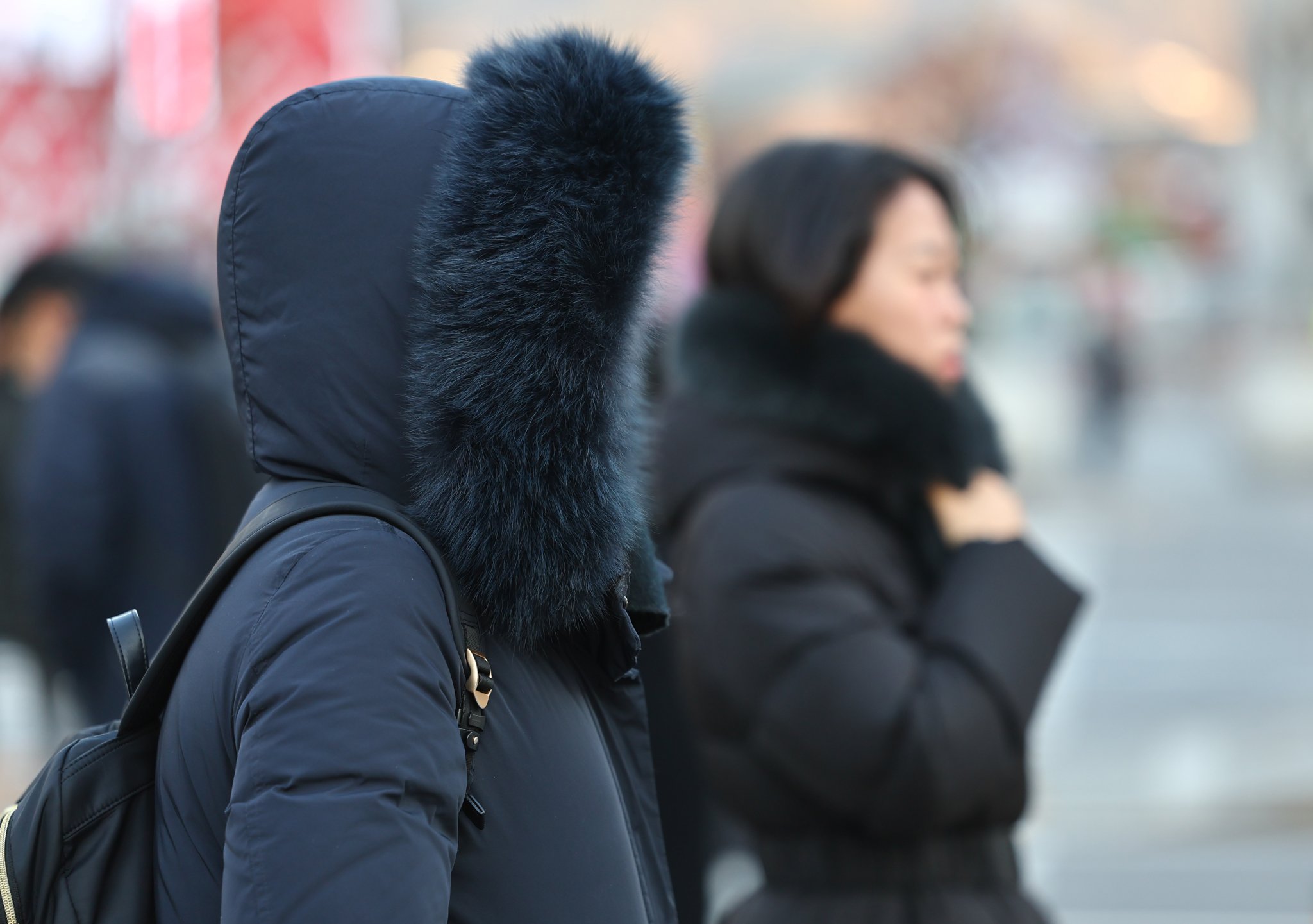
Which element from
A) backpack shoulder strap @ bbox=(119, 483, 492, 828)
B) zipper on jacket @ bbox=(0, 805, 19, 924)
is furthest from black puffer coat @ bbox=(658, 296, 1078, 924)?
zipper on jacket @ bbox=(0, 805, 19, 924)

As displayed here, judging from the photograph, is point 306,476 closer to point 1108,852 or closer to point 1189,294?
point 1108,852

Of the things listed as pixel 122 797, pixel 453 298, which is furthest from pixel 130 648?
pixel 453 298

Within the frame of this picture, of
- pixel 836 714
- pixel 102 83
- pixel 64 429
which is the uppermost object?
pixel 102 83

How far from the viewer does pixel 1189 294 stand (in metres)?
28.0

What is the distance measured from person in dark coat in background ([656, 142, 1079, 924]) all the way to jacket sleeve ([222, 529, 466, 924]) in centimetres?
118

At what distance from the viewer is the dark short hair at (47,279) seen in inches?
230

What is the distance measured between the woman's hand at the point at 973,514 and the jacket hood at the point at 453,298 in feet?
4.13

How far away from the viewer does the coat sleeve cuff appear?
2.27m

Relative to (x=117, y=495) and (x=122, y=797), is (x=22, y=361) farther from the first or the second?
(x=122, y=797)

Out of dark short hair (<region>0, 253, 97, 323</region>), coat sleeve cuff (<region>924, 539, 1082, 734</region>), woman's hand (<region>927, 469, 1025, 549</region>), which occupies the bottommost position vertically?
dark short hair (<region>0, 253, 97, 323</region>)

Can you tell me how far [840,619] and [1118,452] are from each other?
1695 centimetres

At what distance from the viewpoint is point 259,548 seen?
1.23 m

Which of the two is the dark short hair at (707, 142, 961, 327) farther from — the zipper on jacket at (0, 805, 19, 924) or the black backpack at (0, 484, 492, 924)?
the zipper on jacket at (0, 805, 19, 924)

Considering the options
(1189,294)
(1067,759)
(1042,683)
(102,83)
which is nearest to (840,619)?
(1042,683)
